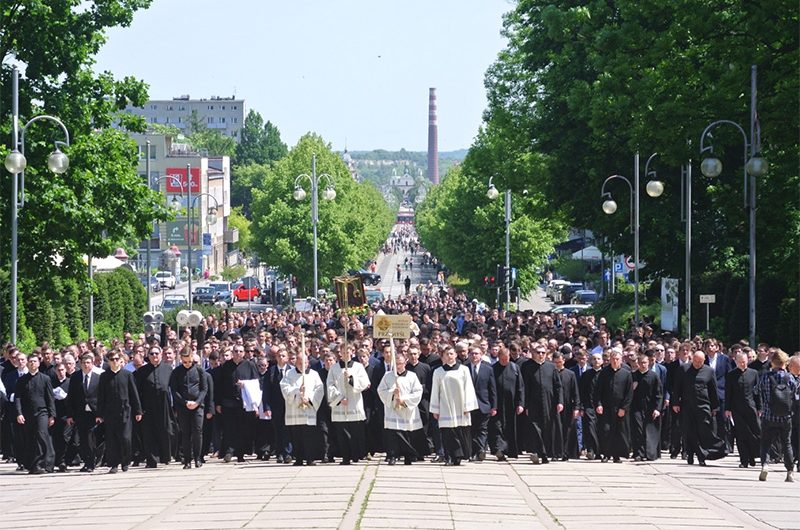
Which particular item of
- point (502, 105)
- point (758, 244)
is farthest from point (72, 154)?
point (502, 105)

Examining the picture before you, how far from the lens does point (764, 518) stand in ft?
57.8

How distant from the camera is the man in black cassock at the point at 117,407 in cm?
2294

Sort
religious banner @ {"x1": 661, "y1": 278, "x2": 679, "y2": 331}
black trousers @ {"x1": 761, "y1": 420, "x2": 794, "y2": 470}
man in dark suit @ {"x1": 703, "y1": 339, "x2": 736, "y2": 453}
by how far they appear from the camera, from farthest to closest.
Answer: religious banner @ {"x1": 661, "y1": 278, "x2": 679, "y2": 331}, man in dark suit @ {"x1": 703, "y1": 339, "x2": 736, "y2": 453}, black trousers @ {"x1": 761, "y1": 420, "x2": 794, "y2": 470}

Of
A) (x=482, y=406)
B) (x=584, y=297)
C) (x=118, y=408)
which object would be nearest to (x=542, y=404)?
(x=482, y=406)

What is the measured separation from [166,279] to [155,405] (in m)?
86.7

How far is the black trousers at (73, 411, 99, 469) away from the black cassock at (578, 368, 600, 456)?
23.9 ft

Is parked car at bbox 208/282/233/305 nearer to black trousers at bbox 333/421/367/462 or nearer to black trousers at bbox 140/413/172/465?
black trousers at bbox 140/413/172/465

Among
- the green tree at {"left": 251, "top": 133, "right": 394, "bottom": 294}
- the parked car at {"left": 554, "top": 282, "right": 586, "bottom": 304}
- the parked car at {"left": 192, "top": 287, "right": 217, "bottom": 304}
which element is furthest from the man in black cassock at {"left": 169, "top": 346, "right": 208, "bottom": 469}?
the parked car at {"left": 554, "top": 282, "right": 586, "bottom": 304}

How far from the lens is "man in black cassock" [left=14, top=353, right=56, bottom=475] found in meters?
23.5

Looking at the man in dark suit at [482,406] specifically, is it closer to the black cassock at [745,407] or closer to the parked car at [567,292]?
the black cassock at [745,407]

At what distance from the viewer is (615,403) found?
2370 cm

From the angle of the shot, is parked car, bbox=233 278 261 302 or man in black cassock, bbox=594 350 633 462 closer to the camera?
man in black cassock, bbox=594 350 633 462

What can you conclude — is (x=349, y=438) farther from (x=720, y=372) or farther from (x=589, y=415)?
(x=720, y=372)

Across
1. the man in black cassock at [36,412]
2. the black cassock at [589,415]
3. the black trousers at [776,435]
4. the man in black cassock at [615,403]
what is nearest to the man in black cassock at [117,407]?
the man in black cassock at [36,412]
